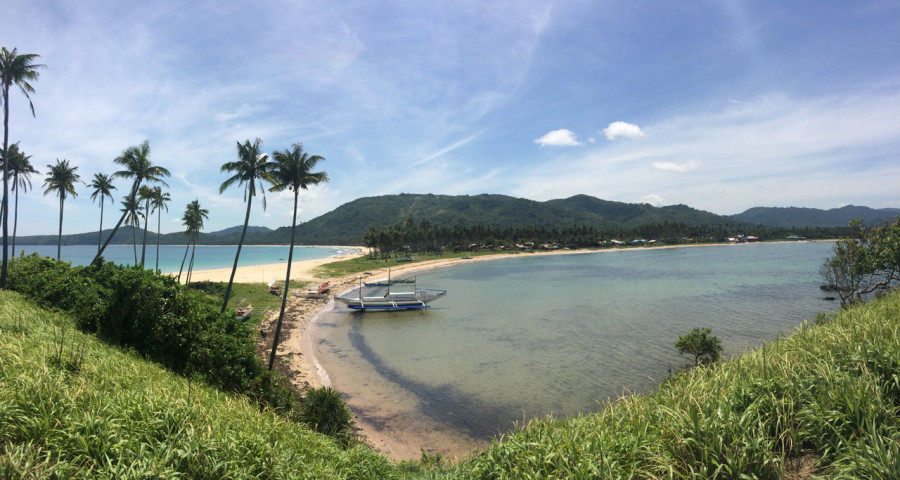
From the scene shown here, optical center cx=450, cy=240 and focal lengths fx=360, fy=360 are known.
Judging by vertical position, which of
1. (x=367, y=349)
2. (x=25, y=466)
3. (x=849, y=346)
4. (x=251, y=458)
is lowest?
(x=367, y=349)

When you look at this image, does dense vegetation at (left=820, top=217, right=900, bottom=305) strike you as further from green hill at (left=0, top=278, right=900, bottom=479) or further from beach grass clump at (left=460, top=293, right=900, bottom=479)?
beach grass clump at (left=460, top=293, right=900, bottom=479)

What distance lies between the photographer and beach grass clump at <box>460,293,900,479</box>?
4102mm

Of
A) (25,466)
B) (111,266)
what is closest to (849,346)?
(25,466)

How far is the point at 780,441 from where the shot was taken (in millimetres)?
4684

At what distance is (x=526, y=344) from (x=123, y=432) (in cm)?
2455

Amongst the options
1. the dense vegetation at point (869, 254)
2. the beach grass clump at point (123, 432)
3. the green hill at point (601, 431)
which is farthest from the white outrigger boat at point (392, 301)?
the dense vegetation at point (869, 254)

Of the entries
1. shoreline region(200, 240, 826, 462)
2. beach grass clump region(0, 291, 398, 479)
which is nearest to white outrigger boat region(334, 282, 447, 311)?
shoreline region(200, 240, 826, 462)

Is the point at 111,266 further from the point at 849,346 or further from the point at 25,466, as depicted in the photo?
the point at 849,346

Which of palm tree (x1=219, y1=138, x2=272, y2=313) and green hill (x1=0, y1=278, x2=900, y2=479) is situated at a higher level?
palm tree (x1=219, y1=138, x2=272, y2=313)

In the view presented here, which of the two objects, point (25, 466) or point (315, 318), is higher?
point (25, 466)

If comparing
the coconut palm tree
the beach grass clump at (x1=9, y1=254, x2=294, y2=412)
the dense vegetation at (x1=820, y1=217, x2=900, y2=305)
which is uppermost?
the coconut palm tree

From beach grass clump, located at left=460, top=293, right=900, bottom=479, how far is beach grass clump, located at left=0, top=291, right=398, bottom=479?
3308 millimetres

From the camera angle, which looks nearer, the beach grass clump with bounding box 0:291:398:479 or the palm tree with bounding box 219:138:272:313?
the beach grass clump with bounding box 0:291:398:479

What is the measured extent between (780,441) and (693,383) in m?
1.74
